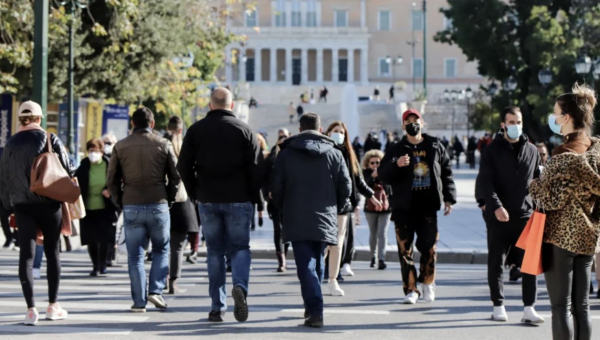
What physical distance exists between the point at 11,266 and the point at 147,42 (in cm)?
1280

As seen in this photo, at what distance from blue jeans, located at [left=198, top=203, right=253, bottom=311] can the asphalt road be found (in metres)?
0.32

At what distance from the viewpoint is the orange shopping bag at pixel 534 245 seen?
736 cm

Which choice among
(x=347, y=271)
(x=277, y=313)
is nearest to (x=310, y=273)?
(x=277, y=313)

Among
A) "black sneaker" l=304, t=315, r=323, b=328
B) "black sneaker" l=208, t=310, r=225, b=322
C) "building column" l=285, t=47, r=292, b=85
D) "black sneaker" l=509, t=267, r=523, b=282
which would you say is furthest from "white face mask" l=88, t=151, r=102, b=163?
"building column" l=285, t=47, r=292, b=85

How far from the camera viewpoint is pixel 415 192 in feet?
37.7

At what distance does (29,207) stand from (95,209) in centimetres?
443

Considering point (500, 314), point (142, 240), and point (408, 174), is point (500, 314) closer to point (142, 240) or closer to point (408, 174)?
point (408, 174)

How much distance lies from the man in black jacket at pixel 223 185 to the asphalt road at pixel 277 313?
45 cm

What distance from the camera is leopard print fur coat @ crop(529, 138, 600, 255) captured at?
7.30 meters

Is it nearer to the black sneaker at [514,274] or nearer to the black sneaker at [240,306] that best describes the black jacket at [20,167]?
the black sneaker at [240,306]

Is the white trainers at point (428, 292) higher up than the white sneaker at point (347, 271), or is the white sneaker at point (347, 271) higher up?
the white trainers at point (428, 292)

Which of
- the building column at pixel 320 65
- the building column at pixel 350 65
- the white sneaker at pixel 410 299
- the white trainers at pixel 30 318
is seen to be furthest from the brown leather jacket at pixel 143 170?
the building column at pixel 320 65

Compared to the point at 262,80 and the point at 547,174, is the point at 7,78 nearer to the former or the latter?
the point at 547,174

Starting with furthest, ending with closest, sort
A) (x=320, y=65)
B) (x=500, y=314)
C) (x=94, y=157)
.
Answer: (x=320, y=65) < (x=94, y=157) < (x=500, y=314)
